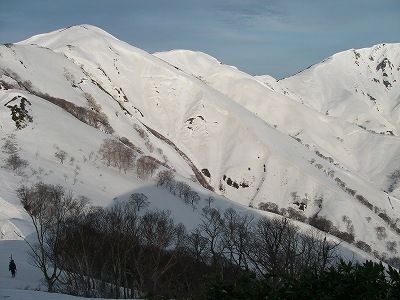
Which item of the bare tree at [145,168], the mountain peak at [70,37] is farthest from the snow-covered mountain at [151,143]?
the bare tree at [145,168]

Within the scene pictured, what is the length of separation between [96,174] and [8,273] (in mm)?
48118

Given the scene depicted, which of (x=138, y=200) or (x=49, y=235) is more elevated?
(x=138, y=200)

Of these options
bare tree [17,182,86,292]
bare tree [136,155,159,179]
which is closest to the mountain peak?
bare tree [136,155,159,179]

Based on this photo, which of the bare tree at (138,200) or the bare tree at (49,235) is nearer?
the bare tree at (49,235)

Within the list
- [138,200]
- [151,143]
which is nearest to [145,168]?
[138,200]

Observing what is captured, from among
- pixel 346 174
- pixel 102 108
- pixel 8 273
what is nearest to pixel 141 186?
pixel 102 108

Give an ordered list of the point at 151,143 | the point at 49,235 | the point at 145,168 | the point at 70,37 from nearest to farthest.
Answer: the point at 49,235 → the point at 145,168 → the point at 151,143 → the point at 70,37

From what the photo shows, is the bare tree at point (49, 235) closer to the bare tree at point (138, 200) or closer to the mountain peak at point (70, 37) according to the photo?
the bare tree at point (138, 200)

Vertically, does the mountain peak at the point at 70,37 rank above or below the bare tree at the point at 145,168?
above

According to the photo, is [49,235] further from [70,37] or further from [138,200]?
[70,37]

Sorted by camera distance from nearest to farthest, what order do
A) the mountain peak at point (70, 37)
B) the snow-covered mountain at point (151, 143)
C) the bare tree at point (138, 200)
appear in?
1. the bare tree at point (138, 200)
2. the snow-covered mountain at point (151, 143)
3. the mountain peak at point (70, 37)

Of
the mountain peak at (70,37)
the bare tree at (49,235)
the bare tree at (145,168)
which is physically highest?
the mountain peak at (70,37)

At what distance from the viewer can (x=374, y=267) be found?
5.96m

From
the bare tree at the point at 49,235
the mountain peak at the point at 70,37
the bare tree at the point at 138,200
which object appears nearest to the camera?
the bare tree at the point at 49,235
